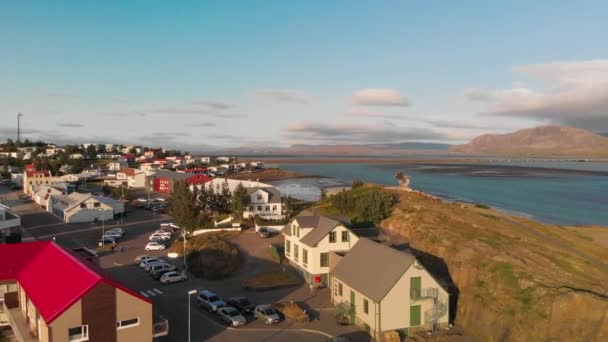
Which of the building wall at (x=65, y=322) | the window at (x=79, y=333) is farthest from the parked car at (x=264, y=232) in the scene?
the building wall at (x=65, y=322)

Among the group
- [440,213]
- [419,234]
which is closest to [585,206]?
[440,213]

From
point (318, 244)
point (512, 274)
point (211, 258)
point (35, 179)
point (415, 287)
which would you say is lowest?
point (211, 258)

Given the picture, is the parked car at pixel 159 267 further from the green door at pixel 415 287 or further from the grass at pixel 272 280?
the green door at pixel 415 287

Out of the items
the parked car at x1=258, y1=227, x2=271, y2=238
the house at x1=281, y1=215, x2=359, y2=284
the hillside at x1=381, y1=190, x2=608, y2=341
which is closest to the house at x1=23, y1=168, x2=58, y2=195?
the parked car at x1=258, y1=227, x2=271, y2=238

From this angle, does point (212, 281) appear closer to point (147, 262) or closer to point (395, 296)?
point (147, 262)

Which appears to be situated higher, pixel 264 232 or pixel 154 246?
pixel 264 232

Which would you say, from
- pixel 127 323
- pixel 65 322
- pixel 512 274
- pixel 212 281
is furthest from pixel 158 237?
pixel 512 274

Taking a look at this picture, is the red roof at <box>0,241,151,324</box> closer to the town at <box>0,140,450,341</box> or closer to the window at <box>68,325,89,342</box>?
the town at <box>0,140,450,341</box>
